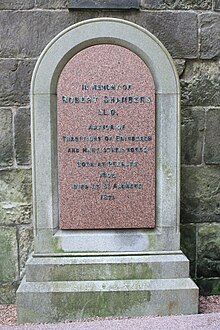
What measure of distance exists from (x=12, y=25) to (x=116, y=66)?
2.85 feet

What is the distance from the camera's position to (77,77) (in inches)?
115

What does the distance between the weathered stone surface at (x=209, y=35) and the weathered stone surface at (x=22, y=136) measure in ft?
4.74

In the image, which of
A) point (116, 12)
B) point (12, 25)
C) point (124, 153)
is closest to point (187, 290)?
point (124, 153)

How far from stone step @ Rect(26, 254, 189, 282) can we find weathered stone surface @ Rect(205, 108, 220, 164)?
0.86m

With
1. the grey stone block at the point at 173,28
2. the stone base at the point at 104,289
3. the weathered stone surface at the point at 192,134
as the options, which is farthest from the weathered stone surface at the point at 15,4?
the stone base at the point at 104,289

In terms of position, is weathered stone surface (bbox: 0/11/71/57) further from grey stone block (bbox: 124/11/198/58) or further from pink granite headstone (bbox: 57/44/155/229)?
grey stone block (bbox: 124/11/198/58)

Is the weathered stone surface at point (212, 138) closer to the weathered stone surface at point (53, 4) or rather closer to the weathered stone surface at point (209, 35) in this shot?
the weathered stone surface at point (209, 35)

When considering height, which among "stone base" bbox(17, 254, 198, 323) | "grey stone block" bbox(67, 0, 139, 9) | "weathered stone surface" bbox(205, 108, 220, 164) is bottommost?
"stone base" bbox(17, 254, 198, 323)

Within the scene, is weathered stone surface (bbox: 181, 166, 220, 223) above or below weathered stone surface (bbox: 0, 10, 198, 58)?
below

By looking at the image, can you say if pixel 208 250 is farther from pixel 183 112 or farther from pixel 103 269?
pixel 183 112

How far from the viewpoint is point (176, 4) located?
3.17 metres

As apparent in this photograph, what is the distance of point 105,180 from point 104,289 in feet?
2.47

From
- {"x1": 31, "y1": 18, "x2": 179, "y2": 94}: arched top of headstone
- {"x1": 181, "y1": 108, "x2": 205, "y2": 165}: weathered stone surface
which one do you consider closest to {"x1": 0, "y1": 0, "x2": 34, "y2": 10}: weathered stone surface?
{"x1": 31, "y1": 18, "x2": 179, "y2": 94}: arched top of headstone

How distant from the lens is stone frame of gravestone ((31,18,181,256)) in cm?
289
